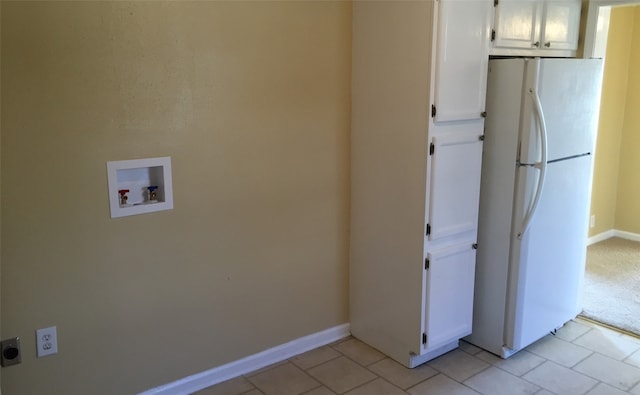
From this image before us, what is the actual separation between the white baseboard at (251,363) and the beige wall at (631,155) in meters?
3.13

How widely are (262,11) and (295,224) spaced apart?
108cm

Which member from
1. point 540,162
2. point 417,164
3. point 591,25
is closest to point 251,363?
point 417,164

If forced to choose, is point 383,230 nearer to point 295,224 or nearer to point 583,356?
point 295,224

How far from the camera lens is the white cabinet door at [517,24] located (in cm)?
257

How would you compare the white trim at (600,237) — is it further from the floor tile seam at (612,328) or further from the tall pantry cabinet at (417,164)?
the tall pantry cabinet at (417,164)

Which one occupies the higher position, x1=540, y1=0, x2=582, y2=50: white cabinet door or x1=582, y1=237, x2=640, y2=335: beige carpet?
x1=540, y1=0, x2=582, y2=50: white cabinet door

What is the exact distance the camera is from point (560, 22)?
2.86 m

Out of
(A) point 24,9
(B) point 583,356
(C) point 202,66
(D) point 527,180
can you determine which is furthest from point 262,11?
(B) point 583,356

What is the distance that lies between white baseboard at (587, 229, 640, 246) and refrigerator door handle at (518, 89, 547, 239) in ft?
7.78

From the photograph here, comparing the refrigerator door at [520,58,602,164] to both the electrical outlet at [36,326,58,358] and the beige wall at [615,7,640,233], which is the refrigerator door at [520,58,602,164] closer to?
the beige wall at [615,7,640,233]

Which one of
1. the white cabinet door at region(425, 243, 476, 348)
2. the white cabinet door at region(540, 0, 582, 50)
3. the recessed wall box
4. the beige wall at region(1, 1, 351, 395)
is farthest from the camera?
the white cabinet door at region(540, 0, 582, 50)

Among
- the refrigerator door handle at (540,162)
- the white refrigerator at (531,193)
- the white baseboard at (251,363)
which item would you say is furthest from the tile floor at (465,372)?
the refrigerator door handle at (540,162)

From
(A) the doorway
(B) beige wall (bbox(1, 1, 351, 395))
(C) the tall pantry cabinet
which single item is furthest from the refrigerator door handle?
(A) the doorway

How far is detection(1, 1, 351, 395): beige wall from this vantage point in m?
1.93
